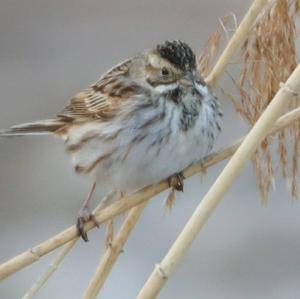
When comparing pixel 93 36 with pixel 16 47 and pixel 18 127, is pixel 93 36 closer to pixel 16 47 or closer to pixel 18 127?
pixel 16 47

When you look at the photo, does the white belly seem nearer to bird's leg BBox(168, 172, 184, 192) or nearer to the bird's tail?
bird's leg BBox(168, 172, 184, 192)

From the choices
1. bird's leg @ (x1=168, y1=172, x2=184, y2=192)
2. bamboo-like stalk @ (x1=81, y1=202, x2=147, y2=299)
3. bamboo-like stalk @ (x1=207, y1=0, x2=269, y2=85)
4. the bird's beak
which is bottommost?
bird's leg @ (x1=168, y1=172, x2=184, y2=192)

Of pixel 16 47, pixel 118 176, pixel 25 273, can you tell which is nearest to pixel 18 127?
pixel 118 176

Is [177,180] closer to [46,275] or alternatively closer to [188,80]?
[188,80]

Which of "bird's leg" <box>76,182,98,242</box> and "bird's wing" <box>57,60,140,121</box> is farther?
"bird's wing" <box>57,60,140,121</box>

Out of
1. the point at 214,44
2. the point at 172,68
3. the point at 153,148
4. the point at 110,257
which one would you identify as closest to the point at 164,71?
the point at 172,68

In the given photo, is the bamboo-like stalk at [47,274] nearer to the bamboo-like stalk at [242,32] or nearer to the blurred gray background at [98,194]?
the bamboo-like stalk at [242,32]

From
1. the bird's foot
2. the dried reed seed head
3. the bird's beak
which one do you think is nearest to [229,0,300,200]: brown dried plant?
the dried reed seed head

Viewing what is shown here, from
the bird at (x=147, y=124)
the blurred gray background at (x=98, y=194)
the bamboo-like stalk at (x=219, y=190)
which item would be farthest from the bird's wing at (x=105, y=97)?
the blurred gray background at (x=98, y=194)
